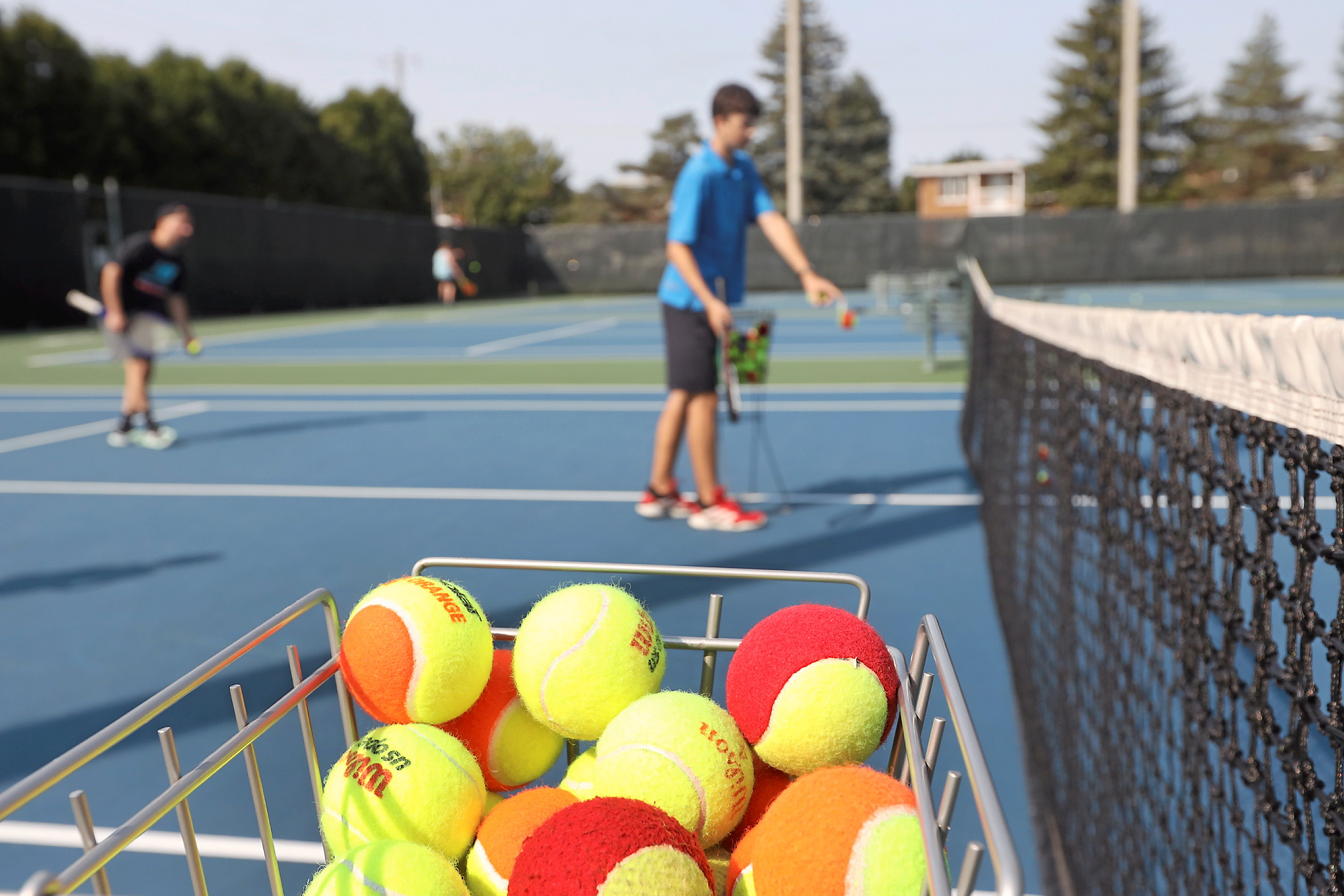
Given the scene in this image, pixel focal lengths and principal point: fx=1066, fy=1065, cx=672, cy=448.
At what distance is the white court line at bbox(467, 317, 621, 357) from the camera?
13.6 meters

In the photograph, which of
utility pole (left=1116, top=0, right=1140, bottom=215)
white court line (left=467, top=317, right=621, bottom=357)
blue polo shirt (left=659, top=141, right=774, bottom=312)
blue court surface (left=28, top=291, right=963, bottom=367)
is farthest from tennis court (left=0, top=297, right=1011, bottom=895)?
utility pole (left=1116, top=0, right=1140, bottom=215)

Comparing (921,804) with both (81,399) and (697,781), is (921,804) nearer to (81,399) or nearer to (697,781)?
(697,781)

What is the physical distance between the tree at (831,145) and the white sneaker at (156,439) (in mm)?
52114

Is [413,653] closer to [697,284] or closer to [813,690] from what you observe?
[813,690]

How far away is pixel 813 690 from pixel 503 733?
40 centimetres

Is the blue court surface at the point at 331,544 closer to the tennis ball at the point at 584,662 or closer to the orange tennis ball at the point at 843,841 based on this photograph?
the tennis ball at the point at 584,662

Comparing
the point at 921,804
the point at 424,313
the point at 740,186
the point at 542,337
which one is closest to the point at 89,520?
the point at 740,186

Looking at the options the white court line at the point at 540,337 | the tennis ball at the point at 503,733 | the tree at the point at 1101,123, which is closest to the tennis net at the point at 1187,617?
the tennis ball at the point at 503,733

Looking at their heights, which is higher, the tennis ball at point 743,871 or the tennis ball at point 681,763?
the tennis ball at point 681,763

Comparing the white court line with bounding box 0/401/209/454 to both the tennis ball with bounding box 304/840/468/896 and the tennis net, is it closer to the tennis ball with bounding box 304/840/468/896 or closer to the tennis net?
the tennis net

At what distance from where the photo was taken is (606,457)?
253 inches

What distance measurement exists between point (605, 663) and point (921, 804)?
52 cm

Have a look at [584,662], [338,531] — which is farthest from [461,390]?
[584,662]

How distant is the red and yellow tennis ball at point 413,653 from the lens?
1171mm
